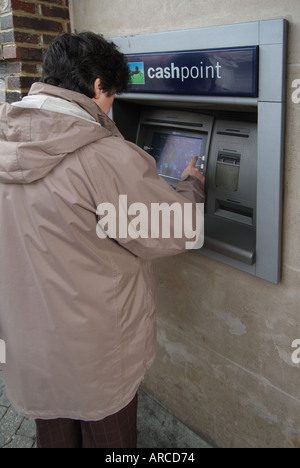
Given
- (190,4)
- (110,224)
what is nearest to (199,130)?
(190,4)

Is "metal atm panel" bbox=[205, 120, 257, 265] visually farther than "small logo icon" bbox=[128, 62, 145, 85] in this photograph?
No

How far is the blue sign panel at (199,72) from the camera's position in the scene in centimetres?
166

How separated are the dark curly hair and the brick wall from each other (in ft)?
3.59

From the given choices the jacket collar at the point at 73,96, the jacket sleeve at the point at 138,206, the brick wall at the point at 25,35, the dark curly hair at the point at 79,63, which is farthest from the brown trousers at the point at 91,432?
the brick wall at the point at 25,35

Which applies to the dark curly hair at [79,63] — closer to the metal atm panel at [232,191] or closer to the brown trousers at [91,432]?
the metal atm panel at [232,191]

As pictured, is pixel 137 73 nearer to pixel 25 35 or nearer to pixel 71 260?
pixel 25 35

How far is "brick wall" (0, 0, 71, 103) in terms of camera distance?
8.46 feet

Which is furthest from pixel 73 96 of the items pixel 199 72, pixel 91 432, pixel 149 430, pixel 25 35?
pixel 149 430

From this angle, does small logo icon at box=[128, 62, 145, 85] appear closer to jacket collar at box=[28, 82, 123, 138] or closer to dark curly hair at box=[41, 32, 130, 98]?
dark curly hair at box=[41, 32, 130, 98]

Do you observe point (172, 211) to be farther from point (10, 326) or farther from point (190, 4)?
point (190, 4)

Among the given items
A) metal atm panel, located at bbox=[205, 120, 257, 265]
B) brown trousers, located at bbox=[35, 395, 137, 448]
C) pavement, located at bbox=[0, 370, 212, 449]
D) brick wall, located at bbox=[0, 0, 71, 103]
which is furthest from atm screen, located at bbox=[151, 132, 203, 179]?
pavement, located at bbox=[0, 370, 212, 449]

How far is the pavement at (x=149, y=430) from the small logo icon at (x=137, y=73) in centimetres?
203
